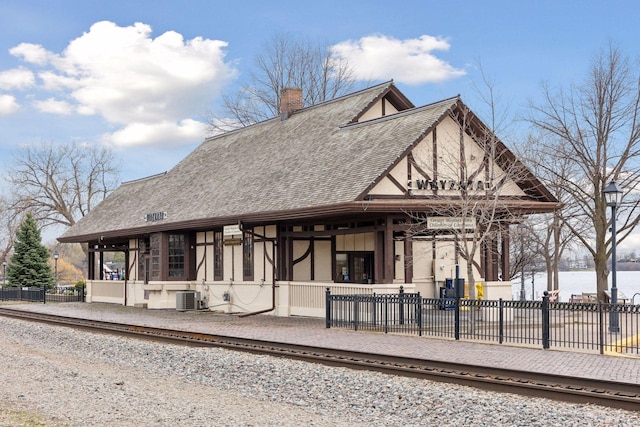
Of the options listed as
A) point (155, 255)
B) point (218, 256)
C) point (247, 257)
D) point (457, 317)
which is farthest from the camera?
point (155, 255)

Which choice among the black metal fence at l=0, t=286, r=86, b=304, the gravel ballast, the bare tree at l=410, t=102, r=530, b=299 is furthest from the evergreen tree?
the gravel ballast

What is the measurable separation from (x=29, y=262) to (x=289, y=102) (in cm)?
2620

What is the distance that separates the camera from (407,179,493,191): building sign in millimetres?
22297

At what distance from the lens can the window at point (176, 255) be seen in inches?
1224

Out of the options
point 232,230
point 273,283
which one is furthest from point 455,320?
point 232,230

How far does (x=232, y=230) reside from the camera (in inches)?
1050

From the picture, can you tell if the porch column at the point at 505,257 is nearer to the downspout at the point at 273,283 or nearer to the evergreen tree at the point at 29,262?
the downspout at the point at 273,283

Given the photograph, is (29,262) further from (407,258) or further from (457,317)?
(457,317)

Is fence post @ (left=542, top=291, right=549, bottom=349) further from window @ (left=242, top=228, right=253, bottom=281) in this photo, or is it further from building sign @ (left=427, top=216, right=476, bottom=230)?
window @ (left=242, top=228, right=253, bottom=281)

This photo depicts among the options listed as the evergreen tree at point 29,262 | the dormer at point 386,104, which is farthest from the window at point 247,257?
the evergreen tree at point 29,262

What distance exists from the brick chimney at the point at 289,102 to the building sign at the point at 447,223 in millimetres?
13644

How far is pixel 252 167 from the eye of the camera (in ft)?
99.6

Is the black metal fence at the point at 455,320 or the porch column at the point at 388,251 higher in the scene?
the porch column at the point at 388,251

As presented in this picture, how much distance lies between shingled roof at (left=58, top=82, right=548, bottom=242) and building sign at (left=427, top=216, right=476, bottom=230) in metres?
1.97
